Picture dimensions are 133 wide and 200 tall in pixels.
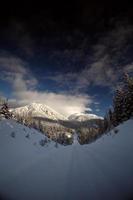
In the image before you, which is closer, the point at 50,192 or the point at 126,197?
the point at 126,197

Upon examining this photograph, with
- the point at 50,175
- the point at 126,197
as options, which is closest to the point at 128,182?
the point at 126,197

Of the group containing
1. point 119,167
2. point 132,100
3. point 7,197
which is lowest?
point 7,197

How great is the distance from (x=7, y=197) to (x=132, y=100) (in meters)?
37.1

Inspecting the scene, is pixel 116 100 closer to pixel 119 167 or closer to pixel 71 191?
pixel 119 167

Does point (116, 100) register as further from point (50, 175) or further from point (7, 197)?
point (7, 197)

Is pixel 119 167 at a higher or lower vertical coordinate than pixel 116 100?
lower

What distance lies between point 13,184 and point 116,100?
42.9m

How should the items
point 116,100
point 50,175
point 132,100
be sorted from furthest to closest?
point 116,100, point 132,100, point 50,175

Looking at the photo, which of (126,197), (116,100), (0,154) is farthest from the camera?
(116,100)

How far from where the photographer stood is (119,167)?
9438mm

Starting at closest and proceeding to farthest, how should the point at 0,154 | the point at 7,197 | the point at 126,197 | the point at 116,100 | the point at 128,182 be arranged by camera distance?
the point at 126,197, the point at 7,197, the point at 128,182, the point at 0,154, the point at 116,100

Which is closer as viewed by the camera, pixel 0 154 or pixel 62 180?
pixel 62 180

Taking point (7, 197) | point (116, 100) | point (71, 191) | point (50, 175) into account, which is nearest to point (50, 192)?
point (71, 191)

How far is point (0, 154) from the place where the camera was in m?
12.7
